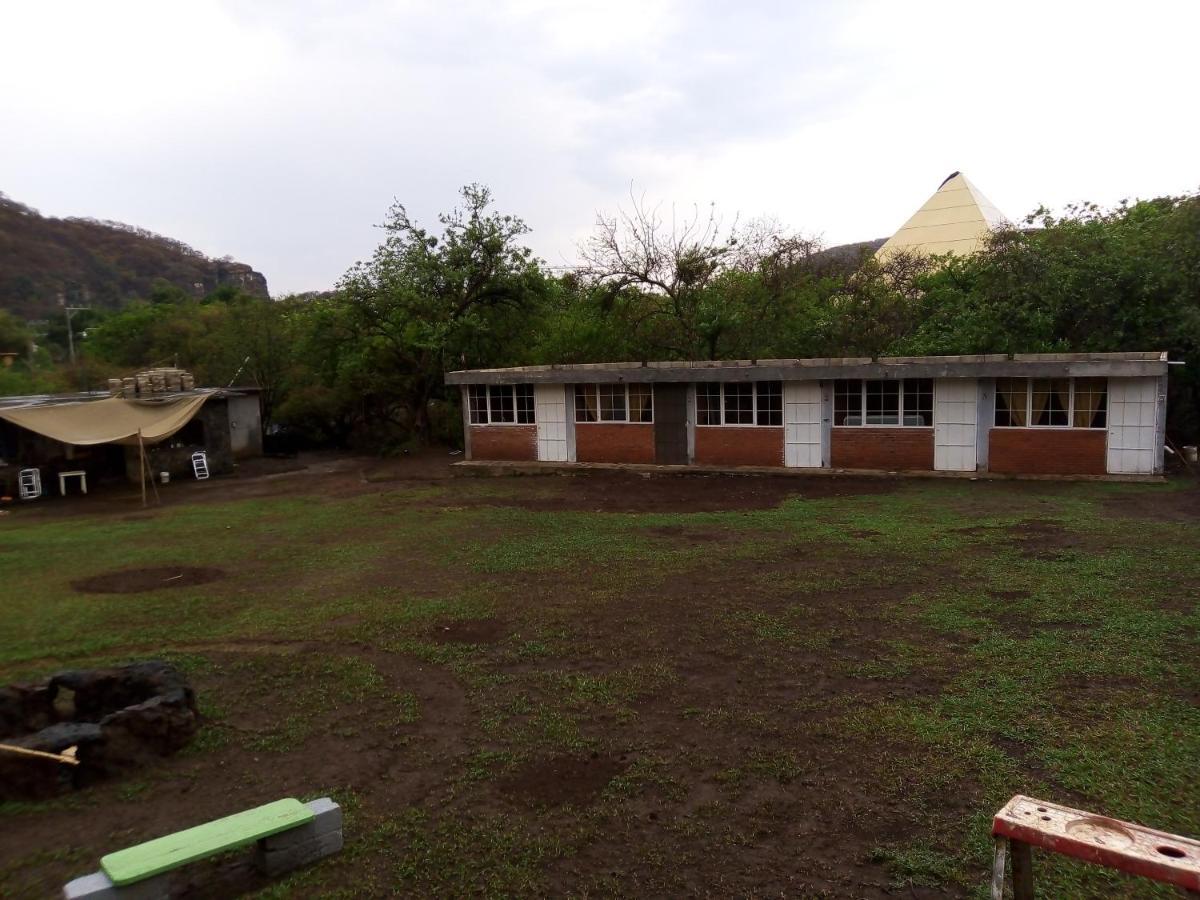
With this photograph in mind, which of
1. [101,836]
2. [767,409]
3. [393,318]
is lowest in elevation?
[101,836]

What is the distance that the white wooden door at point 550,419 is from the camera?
2086 centimetres

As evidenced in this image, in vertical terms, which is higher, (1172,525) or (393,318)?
(393,318)

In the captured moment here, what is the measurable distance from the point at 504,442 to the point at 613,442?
130 inches

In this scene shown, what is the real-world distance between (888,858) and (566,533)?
877 centimetres

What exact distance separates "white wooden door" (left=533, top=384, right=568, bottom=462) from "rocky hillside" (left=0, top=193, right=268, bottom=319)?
122 ft

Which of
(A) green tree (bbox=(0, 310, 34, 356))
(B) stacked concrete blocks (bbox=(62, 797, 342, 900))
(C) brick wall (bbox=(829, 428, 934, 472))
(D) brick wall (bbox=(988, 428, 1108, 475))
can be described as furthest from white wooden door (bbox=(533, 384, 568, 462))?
(A) green tree (bbox=(0, 310, 34, 356))

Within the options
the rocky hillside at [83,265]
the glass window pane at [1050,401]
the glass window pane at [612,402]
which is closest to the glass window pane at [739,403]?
the glass window pane at [612,402]

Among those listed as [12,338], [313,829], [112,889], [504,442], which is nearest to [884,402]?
[504,442]

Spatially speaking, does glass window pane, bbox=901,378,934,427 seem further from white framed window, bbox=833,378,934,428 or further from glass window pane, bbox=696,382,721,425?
glass window pane, bbox=696,382,721,425

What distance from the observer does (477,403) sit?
22312 millimetres

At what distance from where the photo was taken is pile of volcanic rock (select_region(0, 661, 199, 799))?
5.00 meters

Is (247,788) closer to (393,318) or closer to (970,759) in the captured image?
(970,759)

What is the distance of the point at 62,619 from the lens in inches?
341

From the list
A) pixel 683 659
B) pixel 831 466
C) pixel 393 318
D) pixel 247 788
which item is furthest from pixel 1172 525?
pixel 393 318
